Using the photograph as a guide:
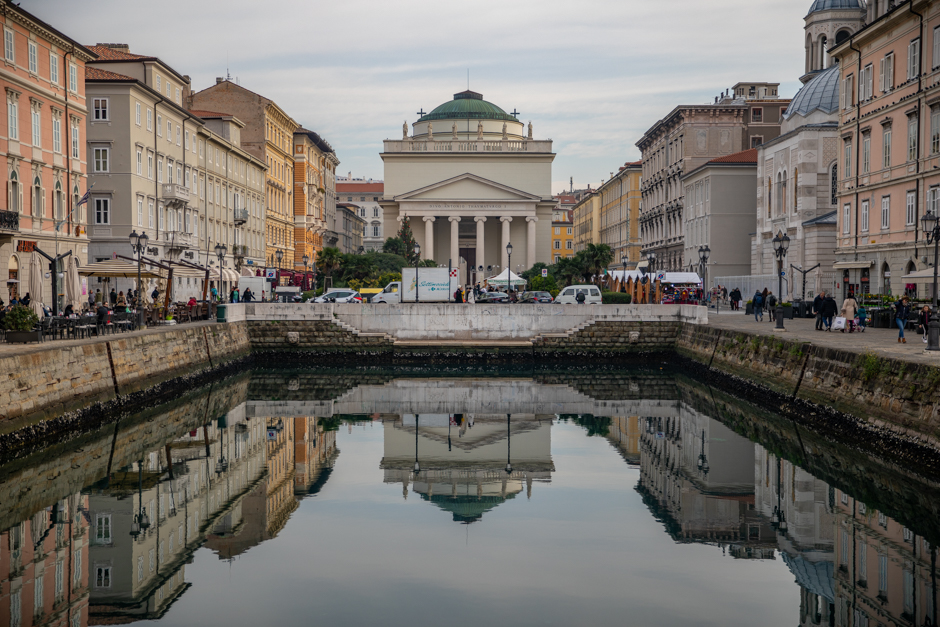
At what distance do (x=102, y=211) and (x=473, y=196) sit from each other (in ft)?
161

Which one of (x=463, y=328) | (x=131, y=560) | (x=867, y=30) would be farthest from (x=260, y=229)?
(x=131, y=560)

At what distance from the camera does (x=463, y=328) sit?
1673 inches

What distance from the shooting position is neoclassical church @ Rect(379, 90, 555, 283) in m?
91.8

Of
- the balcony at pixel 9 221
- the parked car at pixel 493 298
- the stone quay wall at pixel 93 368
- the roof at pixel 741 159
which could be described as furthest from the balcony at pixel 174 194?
the roof at pixel 741 159

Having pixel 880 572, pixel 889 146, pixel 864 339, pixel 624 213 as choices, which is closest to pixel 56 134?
pixel 864 339

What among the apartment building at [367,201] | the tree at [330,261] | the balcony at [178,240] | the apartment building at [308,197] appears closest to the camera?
the balcony at [178,240]

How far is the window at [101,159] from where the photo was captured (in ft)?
155

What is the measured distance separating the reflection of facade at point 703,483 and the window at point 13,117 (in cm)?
2650

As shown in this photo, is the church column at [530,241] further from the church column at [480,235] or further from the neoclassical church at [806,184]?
the neoclassical church at [806,184]

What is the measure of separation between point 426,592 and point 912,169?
31.6m

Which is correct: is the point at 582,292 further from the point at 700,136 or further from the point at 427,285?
the point at 700,136

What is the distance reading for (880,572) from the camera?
1277cm

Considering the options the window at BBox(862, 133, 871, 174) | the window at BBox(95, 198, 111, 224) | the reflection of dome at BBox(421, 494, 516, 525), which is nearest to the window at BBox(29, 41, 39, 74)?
the window at BBox(95, 198, 111, 224)

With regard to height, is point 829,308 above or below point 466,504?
above
